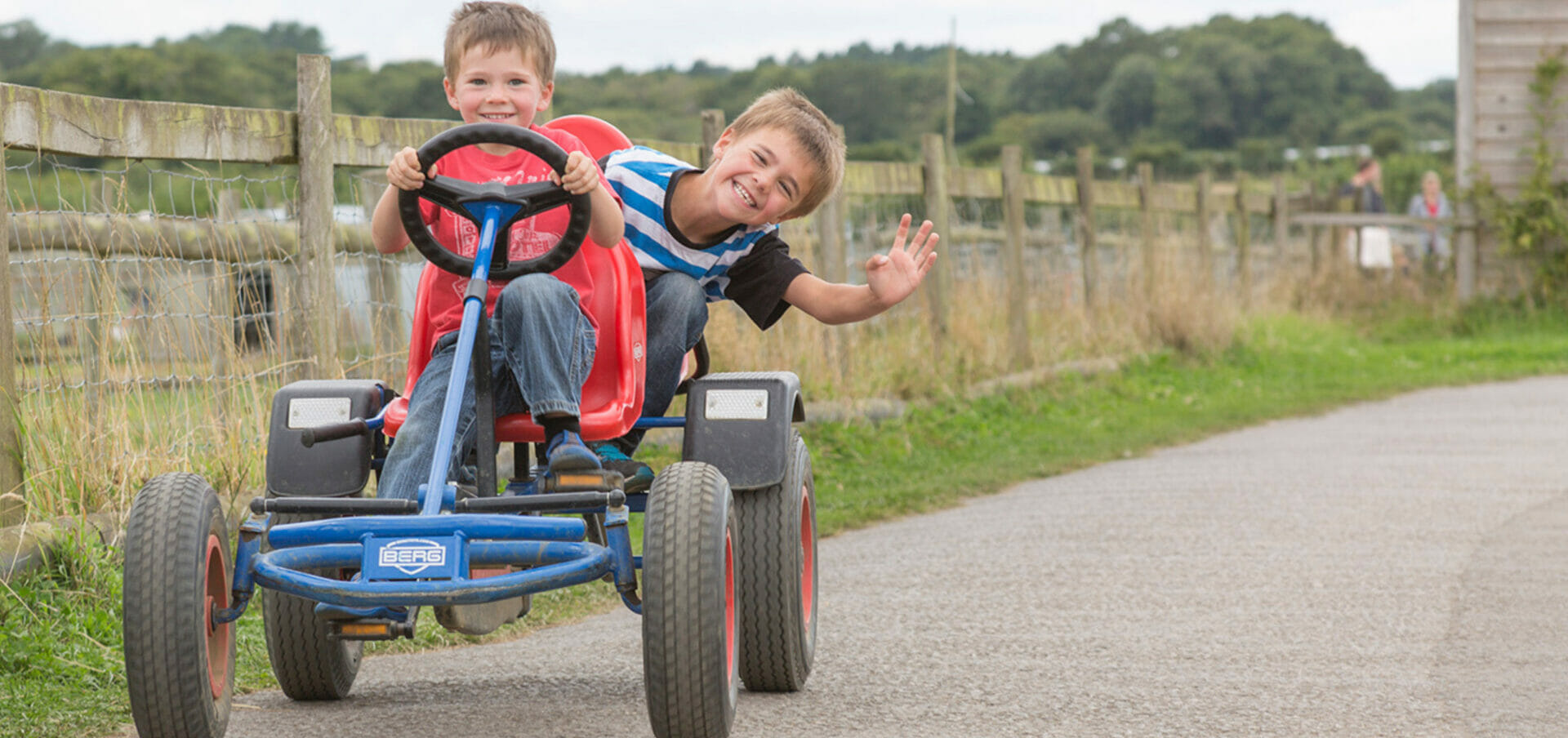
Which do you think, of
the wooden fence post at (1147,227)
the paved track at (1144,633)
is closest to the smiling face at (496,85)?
the paved track at (1144,633)

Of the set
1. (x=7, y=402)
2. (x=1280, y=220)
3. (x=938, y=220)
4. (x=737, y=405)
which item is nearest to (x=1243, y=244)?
(x=1280, y=220)

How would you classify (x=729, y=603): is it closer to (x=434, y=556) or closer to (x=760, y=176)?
(x=434, y=556)

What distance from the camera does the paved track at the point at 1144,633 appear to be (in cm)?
383

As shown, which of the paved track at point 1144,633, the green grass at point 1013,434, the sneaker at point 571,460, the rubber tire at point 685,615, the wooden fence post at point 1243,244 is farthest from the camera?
the wooden fence post at point 1243,244

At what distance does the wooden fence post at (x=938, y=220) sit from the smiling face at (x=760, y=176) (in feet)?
20.8

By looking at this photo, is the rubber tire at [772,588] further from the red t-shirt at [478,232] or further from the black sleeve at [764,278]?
the red t-shirt at [478,232]

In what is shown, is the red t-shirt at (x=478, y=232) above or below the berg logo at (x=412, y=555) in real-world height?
above

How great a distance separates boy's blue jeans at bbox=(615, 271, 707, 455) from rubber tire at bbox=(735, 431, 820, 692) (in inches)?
16.1

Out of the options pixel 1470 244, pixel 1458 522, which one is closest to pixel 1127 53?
pixel 1470 244

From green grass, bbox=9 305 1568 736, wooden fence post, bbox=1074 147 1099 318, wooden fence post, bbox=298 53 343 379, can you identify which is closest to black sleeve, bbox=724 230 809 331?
green grass, bbox=9 305 1568 736

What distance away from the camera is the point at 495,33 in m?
4.07

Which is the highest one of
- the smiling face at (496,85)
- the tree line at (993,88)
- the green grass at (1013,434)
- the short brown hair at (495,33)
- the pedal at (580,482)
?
the tree line at (993,88)

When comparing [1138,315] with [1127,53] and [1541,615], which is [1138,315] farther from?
[1127,53]

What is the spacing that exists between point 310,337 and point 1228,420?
250 inches
